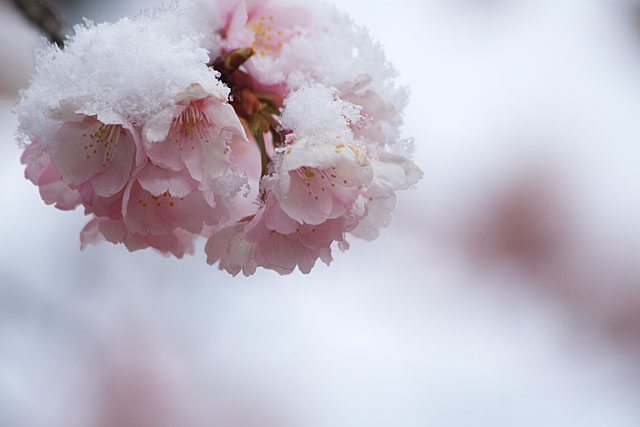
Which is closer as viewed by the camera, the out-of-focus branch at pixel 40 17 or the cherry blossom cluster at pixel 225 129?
the cherry blossom cluster at pixel 225 129

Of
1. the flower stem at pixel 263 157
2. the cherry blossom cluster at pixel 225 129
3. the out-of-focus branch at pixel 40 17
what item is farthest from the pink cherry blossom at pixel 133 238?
the out-of-focus branch at pixel 40 17

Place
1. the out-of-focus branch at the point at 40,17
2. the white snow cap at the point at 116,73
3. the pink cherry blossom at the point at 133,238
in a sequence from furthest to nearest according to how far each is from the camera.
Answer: the out-of-focus branch at the point at 40,17, the pink cherry blossom at the point at 133,238, the white snow cap at the point at 116,73

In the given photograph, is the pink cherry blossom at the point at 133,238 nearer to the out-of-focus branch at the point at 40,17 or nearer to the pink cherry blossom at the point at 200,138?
the pink cherry blossom at the point at 200,138

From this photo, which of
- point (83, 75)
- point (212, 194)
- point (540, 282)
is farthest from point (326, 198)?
point (540, 282)

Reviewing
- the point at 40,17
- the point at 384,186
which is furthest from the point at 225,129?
the point at 40,17

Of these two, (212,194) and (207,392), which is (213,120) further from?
(207,392)

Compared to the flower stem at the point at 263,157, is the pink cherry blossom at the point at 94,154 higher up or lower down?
lower down

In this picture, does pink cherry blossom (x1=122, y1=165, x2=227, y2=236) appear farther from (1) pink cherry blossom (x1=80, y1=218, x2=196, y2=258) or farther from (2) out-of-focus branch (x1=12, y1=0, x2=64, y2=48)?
(2) out-of-focus branch (x1=12, y1=0, x2=64, y2=48)
